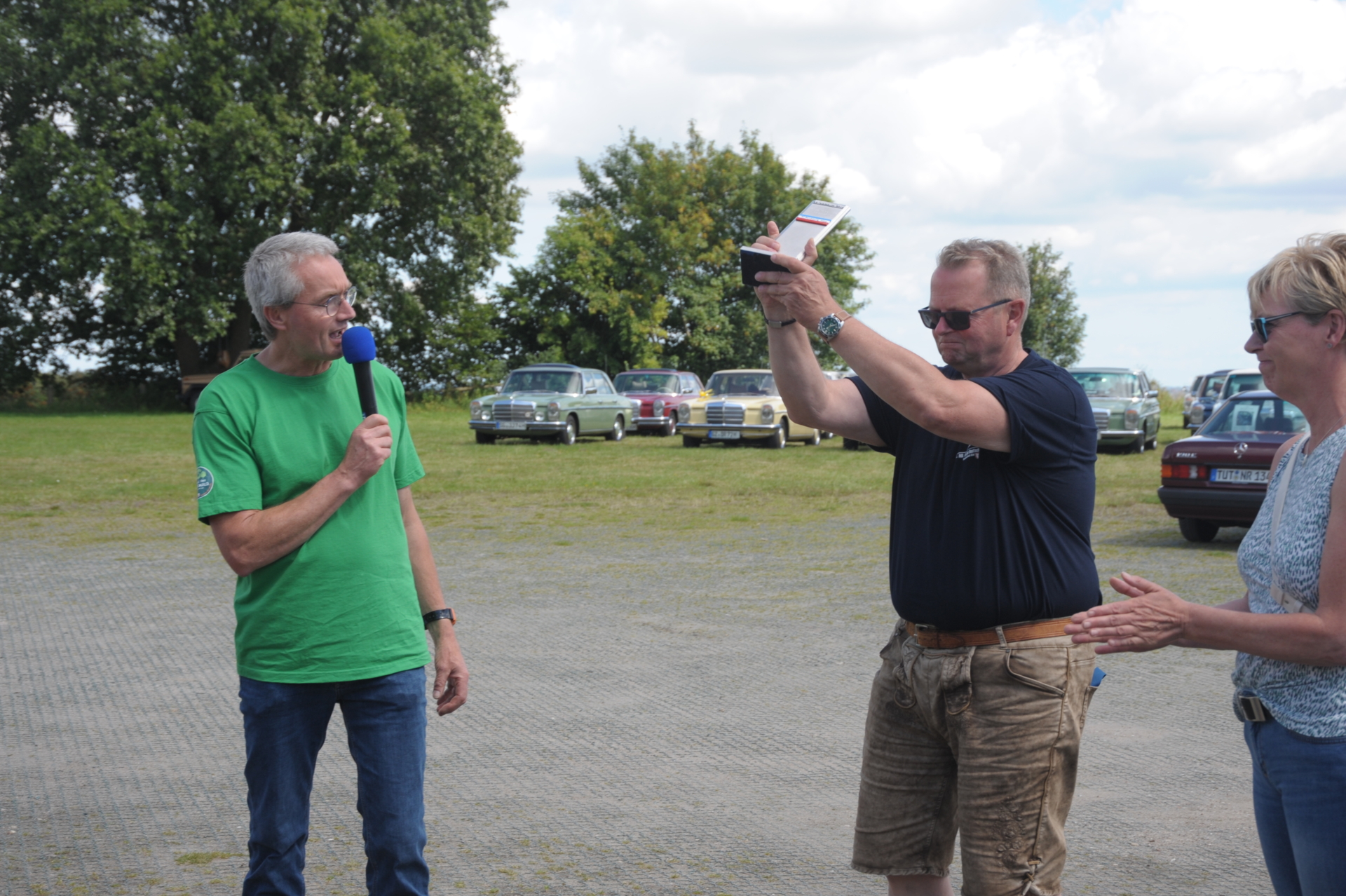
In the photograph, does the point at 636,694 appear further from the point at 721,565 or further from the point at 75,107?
the point at 75,107

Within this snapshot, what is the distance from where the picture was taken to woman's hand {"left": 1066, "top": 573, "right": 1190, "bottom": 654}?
2.41 meters

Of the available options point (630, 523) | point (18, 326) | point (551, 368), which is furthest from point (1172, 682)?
point (18, 326)

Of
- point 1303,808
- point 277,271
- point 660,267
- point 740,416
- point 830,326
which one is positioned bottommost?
point 1303,808

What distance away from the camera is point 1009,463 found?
2.92 metres

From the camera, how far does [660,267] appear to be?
5659 cm

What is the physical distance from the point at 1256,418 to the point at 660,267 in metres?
45.3

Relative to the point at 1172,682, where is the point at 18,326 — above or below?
above

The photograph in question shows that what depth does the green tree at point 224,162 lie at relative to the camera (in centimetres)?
3712

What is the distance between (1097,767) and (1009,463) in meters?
2.89

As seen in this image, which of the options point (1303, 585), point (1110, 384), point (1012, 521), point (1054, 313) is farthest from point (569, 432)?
point (1054, 313)

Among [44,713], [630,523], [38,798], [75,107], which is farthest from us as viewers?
[75,107]

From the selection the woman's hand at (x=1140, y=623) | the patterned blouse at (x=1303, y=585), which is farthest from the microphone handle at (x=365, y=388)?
the patterned blouse at (x=1303, y=585)

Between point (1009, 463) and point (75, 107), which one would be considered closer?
point (1009, 463)

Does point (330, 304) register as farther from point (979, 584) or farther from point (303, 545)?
point (979, 584)
